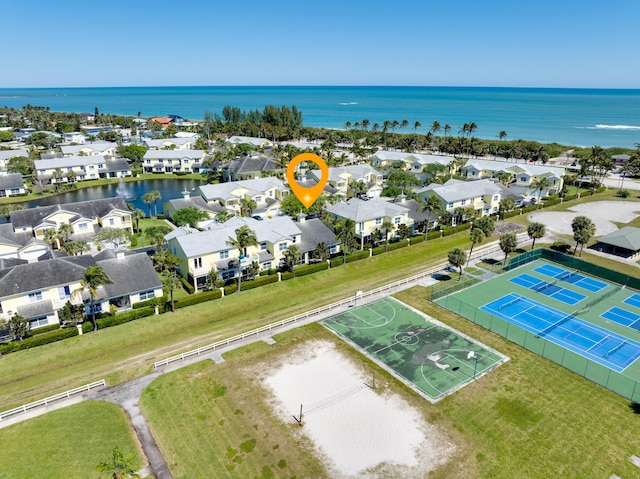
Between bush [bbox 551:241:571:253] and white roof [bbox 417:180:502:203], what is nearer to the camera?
bush [bbox 551:241:571:253]

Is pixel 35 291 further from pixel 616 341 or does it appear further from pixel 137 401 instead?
pixel 616 341

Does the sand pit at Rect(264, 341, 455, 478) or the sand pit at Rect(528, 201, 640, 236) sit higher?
the sand pit at Rect(528, 201, 640, 236)

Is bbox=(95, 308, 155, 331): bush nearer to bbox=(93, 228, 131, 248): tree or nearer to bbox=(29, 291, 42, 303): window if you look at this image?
bbox=(29, 291, 42, 303): window

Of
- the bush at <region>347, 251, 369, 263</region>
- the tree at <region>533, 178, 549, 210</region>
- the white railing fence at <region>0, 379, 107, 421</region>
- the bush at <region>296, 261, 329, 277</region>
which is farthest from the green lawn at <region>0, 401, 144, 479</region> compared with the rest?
the tree at <region>533, 178, 549, 210</region>

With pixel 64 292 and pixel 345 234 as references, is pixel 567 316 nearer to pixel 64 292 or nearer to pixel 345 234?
pixel 345 234

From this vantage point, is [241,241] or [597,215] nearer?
[241,241]

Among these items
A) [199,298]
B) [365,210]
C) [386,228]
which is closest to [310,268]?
[386,228]
